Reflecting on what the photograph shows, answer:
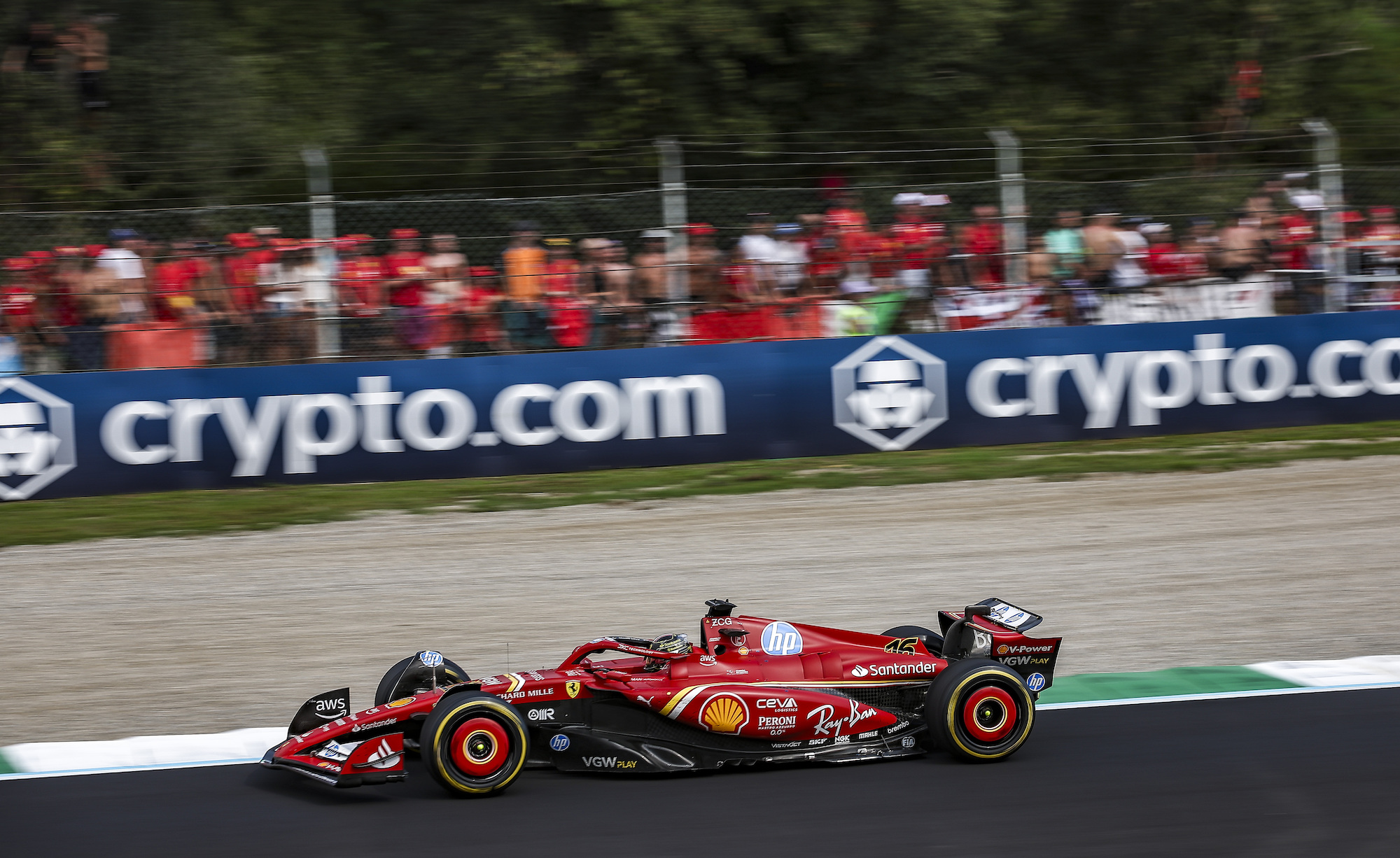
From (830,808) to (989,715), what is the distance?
807mm

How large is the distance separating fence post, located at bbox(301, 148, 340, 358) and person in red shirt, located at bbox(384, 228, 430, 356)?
0.46 m

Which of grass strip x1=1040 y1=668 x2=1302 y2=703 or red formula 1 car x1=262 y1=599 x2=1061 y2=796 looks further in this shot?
grass strip x1=1040 y1=668 x2=1302 y2=703

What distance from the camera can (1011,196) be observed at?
13.5 metres

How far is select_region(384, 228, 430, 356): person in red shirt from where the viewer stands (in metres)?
12.2

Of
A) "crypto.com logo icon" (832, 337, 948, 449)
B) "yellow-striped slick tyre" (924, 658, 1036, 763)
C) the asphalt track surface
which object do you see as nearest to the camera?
the asphalt track surface

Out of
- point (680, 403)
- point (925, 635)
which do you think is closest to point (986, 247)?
point (680, 403)

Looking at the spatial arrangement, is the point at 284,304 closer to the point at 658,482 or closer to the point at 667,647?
the point at 658,482

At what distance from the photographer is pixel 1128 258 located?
13680 mm

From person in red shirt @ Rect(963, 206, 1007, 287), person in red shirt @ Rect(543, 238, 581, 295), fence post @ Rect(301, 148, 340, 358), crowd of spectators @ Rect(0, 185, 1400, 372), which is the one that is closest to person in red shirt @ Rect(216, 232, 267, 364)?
crowd of spectators @ Rect(0, 185, 1400, 372)

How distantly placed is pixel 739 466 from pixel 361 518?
314 centimetres

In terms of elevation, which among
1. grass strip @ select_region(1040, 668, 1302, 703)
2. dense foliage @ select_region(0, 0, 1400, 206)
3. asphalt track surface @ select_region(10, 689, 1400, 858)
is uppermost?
dense foliage @ select_region(0, 0, 1400, 206)

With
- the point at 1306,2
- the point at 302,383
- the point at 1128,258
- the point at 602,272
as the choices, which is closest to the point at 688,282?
the point at 602,272

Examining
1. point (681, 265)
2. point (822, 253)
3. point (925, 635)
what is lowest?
point (925, 635)

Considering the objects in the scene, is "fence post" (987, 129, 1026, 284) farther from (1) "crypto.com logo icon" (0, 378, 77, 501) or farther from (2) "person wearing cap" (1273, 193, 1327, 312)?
(1) "crypto.com logo icon" (0, 378, 77, 501)
